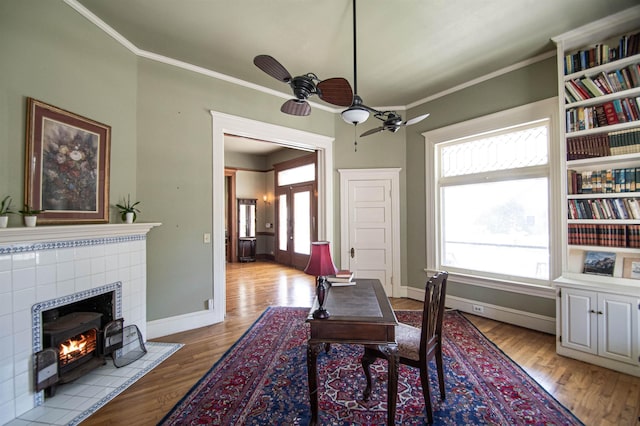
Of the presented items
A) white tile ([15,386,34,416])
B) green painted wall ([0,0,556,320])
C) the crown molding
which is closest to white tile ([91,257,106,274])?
green painted wall ([0,0,556,320])

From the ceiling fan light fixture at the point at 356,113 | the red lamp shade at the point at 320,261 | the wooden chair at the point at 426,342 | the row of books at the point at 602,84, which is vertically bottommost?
the wooden chair at the point at 426,342

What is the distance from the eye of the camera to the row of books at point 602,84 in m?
2.58

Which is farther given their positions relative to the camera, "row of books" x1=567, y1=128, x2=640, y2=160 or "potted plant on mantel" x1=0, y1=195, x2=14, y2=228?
"row of books" x1=567, y1=128, x2=640, y2=160

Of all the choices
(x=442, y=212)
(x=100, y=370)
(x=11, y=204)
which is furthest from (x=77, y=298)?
(x=442, y=212)

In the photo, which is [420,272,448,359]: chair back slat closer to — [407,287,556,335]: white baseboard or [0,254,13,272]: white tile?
[407,287,556,335]: white baseboard

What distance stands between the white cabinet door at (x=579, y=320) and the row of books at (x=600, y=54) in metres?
2.29

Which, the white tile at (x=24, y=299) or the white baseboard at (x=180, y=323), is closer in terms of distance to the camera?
the white tile at (x=24, y=299)

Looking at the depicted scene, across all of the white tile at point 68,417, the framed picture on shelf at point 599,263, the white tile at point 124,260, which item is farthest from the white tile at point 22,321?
the framed picture on shelf at point 599,263

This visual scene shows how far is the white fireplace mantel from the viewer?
1882 millimetres

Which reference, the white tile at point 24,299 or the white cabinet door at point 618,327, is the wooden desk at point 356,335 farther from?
the white cabinet door at point 618,327

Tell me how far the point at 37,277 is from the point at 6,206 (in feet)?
1.84

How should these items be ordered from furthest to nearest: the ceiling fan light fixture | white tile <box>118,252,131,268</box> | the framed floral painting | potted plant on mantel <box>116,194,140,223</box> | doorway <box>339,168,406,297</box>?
doorway <box>339,168,406,297</box>, potted plant on mantel <box>116,194,140,223</box>, white tile <box>118,252,131,268</box>, the ceiling fan light fixture, the framed floral painting

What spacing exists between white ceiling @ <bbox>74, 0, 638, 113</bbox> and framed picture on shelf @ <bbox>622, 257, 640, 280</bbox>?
2372 mm

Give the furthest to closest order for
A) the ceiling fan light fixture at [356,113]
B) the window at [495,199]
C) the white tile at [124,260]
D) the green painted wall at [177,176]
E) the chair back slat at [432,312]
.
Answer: the window at [495,199], the green painted wall at [177,176], the white tile at [124,260], the ceiling fan light fixture at [356,113], the chair back slat at [432,312]
